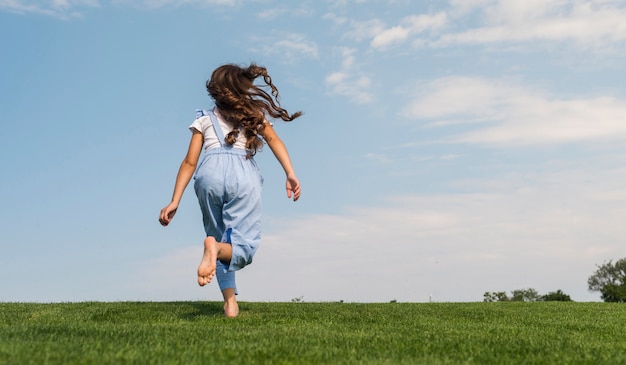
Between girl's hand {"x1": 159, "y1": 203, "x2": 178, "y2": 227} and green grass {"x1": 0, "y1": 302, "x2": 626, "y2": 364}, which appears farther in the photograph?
girl's hand {"x1": 159, "y1": 203, "x2": 178, "y2": 227}

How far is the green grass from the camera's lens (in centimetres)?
458

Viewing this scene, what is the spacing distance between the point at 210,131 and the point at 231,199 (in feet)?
2.71

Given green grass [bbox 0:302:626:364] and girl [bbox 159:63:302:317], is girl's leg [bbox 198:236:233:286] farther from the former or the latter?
green grass [bbox 0:302:626:364]

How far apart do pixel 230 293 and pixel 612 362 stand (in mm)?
4162

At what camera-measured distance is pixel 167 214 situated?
729 cm

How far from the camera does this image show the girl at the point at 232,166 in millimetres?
7293

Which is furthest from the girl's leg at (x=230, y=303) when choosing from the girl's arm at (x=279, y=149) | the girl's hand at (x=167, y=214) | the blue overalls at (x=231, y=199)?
the girl's arm at (x=279, y=149)

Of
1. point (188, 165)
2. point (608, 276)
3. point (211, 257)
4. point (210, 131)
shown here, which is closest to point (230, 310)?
point (211, 257)

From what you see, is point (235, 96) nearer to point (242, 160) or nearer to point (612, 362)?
point (242, 160)

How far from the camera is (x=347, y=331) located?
21.9 ft

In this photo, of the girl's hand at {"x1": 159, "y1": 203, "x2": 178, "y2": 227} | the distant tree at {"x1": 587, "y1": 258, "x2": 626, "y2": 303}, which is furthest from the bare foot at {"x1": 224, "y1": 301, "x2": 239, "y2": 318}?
the distant tree at {"x1": 587, "y1": 258, "x2": 626, "y2": 303}

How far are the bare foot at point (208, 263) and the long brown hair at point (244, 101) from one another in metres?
1.27

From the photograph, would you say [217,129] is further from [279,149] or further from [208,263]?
[208,263]

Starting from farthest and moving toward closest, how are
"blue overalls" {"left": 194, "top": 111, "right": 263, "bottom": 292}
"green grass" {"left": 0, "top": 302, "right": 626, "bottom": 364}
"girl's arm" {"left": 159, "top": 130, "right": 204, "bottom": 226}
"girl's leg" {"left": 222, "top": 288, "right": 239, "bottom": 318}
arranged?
"girl's leg" {"left": 222, "top": 288, "right": 239, "bottom": 318}
"girl's arm" {"left": 159, "top": 130, "right": 204, "bottom": 226}
"blue overalls" {"left": 194, "top": 111, "right": 263, "bottom": 292}
"green grass" {"left": 0, "top": 302, "right": 626, "bottom": 364}
